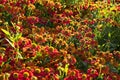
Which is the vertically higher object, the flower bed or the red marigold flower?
the red marigold flower

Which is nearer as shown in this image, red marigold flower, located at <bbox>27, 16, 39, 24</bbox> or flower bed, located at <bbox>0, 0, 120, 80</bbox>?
flower bed, located at <bbox>0, 0, 120, 80</bbox>

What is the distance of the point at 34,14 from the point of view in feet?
17.8

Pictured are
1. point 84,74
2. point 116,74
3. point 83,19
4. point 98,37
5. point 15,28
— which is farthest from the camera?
point 83,19

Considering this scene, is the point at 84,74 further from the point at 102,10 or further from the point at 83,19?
the point at 102,10

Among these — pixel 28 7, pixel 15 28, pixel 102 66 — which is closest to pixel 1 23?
pixel 15 28

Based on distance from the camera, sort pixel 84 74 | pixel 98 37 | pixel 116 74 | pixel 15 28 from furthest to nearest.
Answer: pixel 98 37
pixel 15 28
pixel 116 74
pixel 84 74

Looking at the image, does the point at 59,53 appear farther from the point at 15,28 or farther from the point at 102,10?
the point at 102,10

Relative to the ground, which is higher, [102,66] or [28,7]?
[28,7]

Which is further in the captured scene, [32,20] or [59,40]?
[32,20]

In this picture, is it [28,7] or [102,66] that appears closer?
[102,66]

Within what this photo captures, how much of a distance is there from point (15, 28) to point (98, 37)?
1.13 meters

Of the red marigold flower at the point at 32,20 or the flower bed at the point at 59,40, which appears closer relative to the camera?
the flower bed at the point at 59,40

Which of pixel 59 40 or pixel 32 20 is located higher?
pixel 32 20

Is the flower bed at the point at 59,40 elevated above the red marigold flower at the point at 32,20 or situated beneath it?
situated beneath
